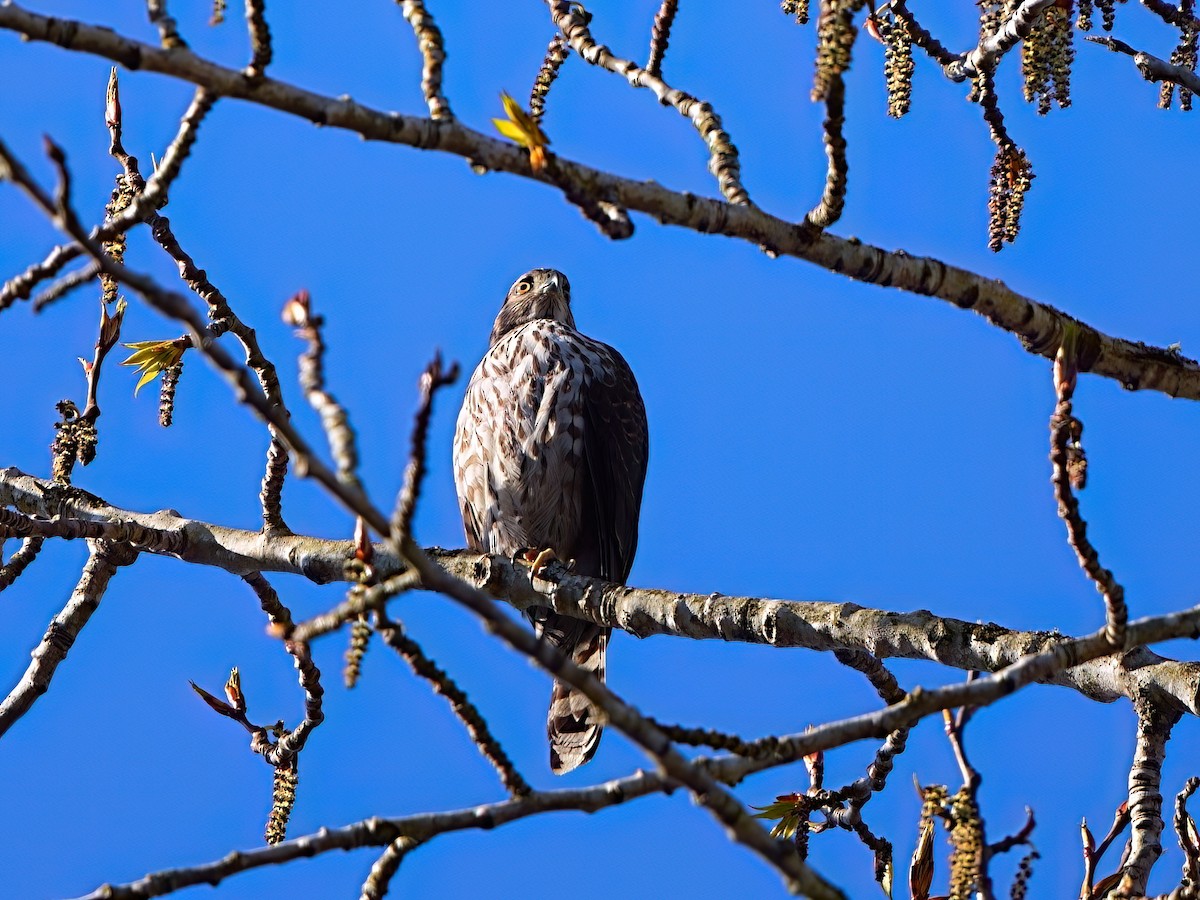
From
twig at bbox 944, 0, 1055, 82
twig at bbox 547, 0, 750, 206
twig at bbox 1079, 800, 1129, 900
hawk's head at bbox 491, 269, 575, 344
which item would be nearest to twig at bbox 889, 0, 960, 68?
twig at bbox 944, 0, 1055, 82

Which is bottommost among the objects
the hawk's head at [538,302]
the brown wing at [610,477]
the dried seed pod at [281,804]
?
the dried seed pod at [281,804]

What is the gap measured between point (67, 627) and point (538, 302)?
10.5 ft

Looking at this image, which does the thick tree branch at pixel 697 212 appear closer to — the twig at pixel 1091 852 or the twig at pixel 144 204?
the twig at pixel 144 204

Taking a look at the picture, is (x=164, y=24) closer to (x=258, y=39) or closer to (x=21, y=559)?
(x=258, y=39)

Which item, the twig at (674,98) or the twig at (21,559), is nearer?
the twig at (674,98)

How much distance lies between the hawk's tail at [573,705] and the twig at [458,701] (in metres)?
3.32

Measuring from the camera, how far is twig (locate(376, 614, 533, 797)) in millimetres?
1903

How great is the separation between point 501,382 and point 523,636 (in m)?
4.34

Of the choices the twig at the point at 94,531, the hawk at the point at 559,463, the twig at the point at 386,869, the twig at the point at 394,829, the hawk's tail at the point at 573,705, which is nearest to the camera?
the twig at the point at 394,829

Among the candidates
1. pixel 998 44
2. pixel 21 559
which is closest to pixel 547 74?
pixel 998 44

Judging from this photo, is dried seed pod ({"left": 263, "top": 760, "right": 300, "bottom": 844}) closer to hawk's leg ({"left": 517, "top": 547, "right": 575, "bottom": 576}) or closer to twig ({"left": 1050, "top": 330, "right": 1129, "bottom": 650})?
hawk's leg ({"left": 517, "top": 547, "right": 575, "bottom": 576})

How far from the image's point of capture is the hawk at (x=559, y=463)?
5.89 meters

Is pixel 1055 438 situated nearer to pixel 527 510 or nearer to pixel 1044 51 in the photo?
pixel 1044 51

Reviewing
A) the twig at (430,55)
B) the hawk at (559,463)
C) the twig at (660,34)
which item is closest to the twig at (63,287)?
the twig at (430,55)
